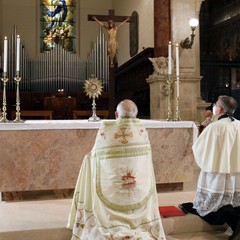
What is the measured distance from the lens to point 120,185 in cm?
360

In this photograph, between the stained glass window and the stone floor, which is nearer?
the stone floor

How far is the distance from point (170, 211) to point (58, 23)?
11.1m

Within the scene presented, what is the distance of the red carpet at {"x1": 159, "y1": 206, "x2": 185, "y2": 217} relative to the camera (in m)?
4.39

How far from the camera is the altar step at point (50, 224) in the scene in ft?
13.1

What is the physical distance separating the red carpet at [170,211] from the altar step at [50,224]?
5cm

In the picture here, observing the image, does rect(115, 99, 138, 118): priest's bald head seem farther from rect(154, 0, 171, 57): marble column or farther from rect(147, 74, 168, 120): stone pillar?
rect(154, 0, 171, 57): marble column

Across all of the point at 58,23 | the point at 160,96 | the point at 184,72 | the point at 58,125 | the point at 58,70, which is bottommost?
the point at 58,125

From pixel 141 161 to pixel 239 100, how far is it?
26.8 feet

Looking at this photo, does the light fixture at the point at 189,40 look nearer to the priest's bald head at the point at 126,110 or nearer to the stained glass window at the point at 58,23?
the priest's bald head at the point at 126,110

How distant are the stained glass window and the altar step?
32.5 feet

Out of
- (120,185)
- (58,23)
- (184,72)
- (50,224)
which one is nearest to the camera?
(120,185)

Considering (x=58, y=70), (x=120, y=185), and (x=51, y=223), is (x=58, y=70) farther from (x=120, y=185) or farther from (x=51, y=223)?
(x=120, y=185)

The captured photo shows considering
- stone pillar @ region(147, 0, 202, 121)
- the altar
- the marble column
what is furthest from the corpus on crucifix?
the altar

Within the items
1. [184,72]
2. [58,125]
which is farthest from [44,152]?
[184,72]
